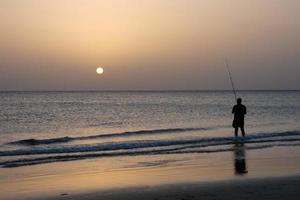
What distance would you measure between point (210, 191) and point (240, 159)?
5055mm

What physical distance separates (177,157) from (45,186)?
5737 mm

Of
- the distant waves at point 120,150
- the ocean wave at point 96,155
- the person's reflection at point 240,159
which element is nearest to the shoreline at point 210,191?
the person's reflection at point 240,159

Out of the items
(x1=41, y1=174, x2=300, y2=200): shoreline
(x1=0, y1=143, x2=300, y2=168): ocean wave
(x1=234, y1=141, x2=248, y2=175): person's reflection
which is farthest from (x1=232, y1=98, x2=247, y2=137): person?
(x1=41, y1=174, x2=300, y2=200): shoreline

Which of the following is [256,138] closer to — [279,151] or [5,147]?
[279,151]

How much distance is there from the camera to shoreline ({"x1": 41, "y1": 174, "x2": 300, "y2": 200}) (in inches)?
327

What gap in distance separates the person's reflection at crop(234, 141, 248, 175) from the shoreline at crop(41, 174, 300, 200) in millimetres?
1667

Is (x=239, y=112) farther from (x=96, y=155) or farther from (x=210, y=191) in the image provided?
(x=210, y=191)

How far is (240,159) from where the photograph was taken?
13.7m

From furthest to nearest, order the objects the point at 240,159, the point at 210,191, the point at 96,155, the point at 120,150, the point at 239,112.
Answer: the point at 239,112 → the point at 120,150 → the point at 96,155 → the point at 240,159 → the point at 210,191

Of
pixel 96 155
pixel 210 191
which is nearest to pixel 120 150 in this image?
pixel 96 155

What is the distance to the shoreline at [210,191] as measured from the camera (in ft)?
27.2

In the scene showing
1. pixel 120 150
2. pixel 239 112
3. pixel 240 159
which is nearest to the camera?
pixel 240 159

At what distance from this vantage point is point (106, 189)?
30.5 ft

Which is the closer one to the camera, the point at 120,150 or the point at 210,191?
the point at 210,191
